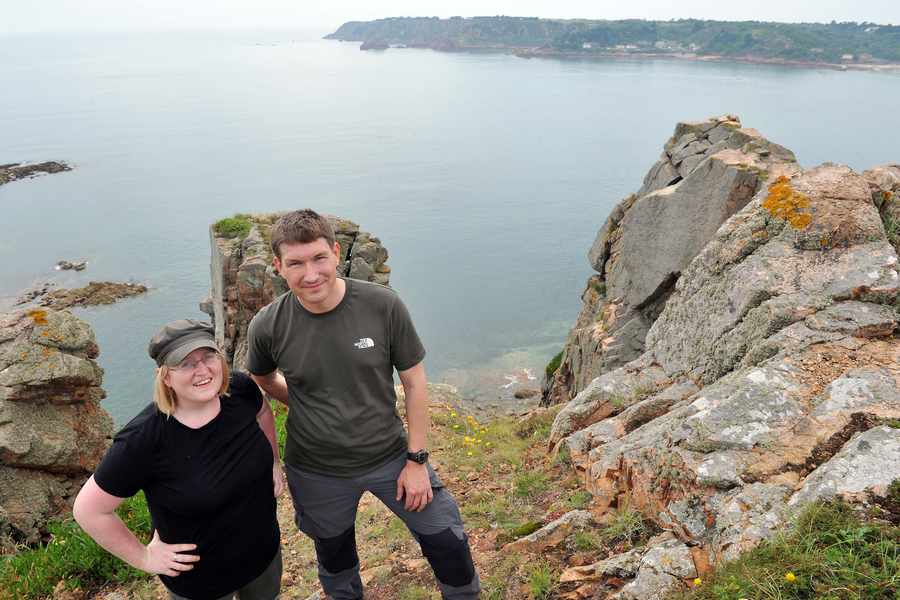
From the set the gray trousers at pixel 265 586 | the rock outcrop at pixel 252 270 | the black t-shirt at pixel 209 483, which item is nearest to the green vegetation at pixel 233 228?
the rock outcrop at pixel 252 270

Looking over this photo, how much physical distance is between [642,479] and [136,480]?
182 inches

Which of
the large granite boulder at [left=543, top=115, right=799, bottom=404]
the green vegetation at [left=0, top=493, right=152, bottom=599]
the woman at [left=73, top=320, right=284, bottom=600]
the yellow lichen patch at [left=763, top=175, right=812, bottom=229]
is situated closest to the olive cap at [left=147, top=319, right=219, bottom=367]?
the woman at [left=73, top=320, right=284, bottom=600]

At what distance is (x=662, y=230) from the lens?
46.8 ft

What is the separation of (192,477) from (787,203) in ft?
24.4

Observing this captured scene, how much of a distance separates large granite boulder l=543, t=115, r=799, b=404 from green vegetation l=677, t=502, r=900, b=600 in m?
8.29

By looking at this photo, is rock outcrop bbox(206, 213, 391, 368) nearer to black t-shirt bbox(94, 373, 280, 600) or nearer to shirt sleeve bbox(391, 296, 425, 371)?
shirt sleeve bbox(391, 296, 425, 371)

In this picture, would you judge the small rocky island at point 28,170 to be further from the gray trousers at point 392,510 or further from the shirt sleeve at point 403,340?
the shirt sleeve at point 403,340

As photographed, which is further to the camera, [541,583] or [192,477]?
[541,583]

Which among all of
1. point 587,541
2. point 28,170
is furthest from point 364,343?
point 28,170

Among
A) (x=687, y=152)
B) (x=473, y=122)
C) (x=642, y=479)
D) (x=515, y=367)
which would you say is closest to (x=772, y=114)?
(x=473, y=122)

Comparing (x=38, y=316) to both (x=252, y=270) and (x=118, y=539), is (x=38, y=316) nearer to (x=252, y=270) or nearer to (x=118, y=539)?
(x=252, y=270)

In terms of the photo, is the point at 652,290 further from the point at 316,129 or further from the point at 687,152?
the point at 316,129

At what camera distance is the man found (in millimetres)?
4742

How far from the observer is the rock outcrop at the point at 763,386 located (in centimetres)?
484
